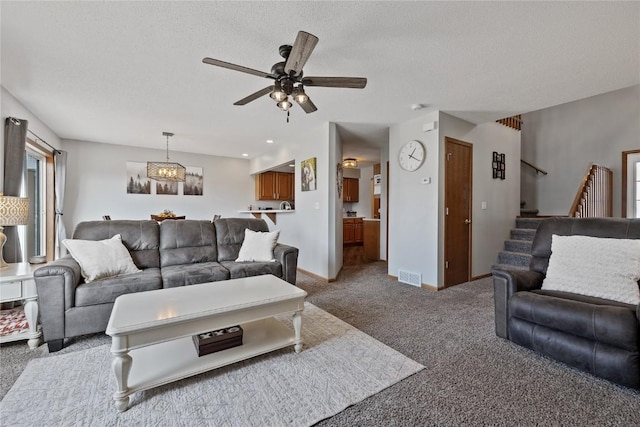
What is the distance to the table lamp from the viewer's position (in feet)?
7.57

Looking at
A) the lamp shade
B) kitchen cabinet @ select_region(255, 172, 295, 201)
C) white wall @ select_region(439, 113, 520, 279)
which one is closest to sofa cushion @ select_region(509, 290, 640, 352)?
white wall @ select_region(439, 113, 520, 279)

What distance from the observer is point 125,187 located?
583cm

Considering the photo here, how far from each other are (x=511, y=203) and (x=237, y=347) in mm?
4862

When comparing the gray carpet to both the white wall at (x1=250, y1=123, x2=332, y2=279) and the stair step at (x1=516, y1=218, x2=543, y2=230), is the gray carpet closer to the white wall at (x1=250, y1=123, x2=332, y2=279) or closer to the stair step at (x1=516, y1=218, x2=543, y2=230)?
the white wall at (x1=250, y1=123, x2=332, y2=279)

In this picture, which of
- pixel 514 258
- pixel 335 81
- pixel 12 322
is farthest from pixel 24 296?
pixel 514 258

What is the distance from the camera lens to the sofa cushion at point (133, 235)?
2.93 m

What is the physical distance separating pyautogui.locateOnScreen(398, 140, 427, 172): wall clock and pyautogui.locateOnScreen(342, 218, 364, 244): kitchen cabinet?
12.2 ft

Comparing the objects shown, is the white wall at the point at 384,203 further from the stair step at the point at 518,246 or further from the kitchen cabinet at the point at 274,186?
the kitchen cabinet at the point at 274,186

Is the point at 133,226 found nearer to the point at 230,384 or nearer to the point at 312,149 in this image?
the point at 230,384

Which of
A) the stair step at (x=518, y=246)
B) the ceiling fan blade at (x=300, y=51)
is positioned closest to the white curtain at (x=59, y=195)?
the ceiling fan blade at (x=300, y=51)

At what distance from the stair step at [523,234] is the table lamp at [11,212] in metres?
6.21

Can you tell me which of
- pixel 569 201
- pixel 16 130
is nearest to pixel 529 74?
pixel 569 201

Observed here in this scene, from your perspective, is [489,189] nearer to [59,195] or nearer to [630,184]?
[630,184]

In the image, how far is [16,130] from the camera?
10.0 feet
